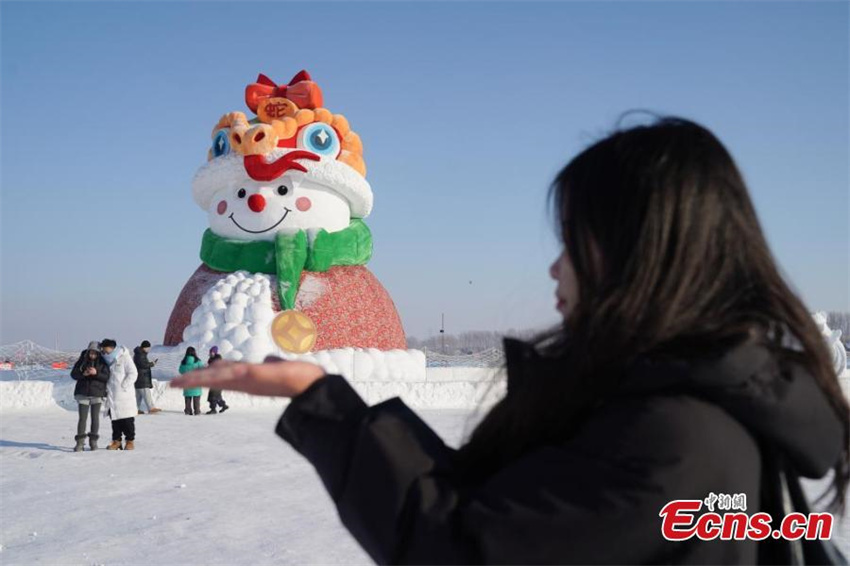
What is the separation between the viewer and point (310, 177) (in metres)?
12.8

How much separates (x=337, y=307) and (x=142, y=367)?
364cm

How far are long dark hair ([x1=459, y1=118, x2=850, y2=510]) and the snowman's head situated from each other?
11.9m

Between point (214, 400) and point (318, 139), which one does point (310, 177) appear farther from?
point (214, 400)

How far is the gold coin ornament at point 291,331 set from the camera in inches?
474

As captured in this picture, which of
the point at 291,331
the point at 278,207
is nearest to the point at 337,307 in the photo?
the point at 291,331

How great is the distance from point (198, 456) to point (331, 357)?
532cm

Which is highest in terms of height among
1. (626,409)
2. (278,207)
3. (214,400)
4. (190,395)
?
(278,207)

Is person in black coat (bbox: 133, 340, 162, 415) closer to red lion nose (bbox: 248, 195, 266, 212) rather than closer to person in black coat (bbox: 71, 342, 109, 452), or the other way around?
person in black coat (bbox: 71, 342, 109, 452)

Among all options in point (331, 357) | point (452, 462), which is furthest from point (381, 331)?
point (452, 462)

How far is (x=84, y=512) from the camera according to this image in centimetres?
489

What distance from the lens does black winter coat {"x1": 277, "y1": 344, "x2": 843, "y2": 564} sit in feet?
2.89

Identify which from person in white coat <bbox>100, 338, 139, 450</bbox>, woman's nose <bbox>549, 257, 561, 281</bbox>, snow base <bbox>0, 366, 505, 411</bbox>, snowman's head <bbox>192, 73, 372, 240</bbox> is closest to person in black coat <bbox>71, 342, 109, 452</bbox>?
person in white coat <bbox>100, 338, 139, 450</bbox>

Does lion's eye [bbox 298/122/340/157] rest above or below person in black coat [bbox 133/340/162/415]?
above

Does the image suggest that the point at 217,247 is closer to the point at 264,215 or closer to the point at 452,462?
the point at 264,215
